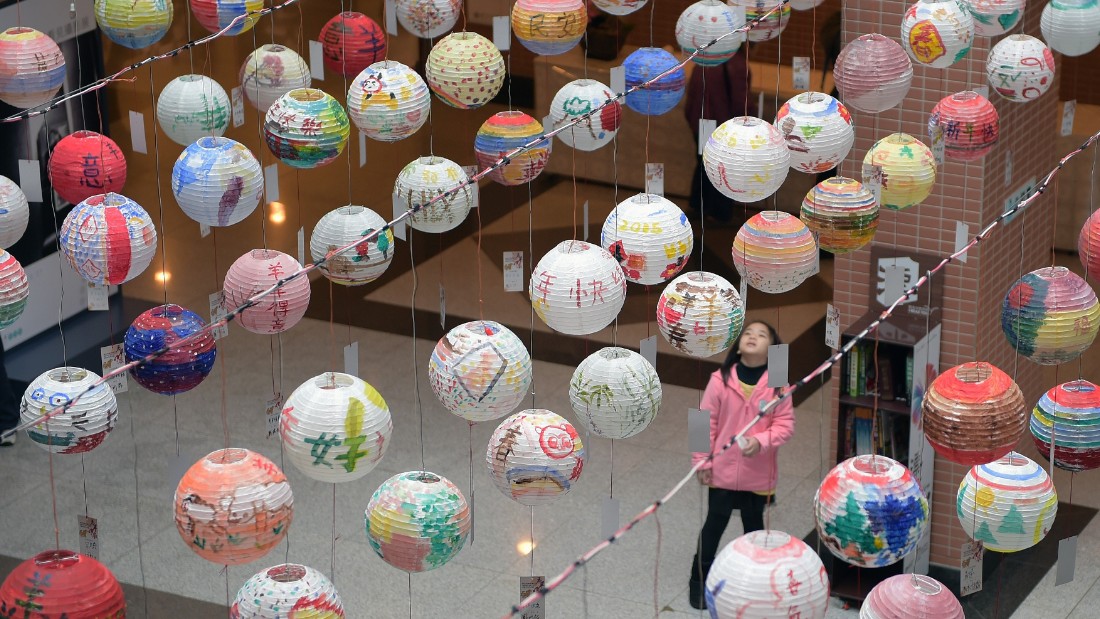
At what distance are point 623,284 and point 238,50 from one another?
7.70 meters

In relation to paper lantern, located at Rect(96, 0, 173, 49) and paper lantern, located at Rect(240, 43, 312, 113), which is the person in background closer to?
paper lantern, located at Rect(240, 43, 312, 113)

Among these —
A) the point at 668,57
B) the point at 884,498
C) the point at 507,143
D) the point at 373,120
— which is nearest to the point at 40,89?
the point at 373,120

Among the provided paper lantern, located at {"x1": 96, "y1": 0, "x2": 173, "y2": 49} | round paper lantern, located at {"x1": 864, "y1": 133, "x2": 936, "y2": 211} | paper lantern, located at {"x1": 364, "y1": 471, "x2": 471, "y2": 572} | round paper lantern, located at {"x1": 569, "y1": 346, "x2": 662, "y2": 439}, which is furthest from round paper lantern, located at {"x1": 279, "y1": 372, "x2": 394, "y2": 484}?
paper lantern, located at {"x1": 96, "y1": 0, "x2": 173, "y2": 49}

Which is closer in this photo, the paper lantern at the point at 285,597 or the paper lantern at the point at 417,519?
the paper lantern at the point at 285,597

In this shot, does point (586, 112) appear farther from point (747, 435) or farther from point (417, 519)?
point (417, 519)

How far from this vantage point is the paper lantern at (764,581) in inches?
178

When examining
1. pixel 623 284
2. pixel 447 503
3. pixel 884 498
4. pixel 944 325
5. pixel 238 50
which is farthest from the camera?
pixel 238 50

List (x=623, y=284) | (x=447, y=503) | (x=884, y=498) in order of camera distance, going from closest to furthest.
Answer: (x=884, y=498) → (x=447, y=503) → (x=623, y=284)

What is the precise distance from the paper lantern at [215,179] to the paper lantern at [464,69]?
80 cm

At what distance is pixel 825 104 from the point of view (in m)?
6.22

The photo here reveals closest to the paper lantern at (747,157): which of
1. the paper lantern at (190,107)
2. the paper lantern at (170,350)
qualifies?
the paper lantern at (170,350)

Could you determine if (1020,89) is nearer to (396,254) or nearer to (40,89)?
(40,89)

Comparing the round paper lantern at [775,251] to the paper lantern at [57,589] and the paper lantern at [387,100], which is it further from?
the paper lantern at [57,589]

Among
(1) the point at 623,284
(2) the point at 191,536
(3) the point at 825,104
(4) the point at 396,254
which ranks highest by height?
(3) the point at 825,104
